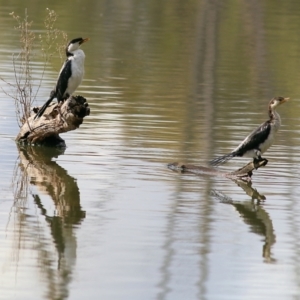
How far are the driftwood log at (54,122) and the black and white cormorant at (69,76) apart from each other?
11cm

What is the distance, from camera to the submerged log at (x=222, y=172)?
11.3 metres

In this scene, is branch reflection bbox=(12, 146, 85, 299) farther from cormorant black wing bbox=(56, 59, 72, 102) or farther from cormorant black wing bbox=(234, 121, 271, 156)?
cormorant black wing bbox=(234, 121, 271, 156)

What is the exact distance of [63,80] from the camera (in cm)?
1282

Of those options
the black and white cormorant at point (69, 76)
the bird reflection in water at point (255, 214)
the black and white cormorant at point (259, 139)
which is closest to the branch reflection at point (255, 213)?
the bird reflection in water at point (255, 214)

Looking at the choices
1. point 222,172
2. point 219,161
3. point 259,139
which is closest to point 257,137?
point 259,139

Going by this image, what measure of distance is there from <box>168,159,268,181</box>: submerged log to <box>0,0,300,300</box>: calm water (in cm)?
16

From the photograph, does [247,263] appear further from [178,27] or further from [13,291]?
[178,27]

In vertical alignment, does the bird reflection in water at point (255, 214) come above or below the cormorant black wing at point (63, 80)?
below

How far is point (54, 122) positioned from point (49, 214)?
11.3ft

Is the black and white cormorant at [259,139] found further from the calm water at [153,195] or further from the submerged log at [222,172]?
A: the calm water at [153,195]

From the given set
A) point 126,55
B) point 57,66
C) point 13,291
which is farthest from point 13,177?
point 126,55

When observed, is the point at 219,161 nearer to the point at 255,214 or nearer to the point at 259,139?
the point at 259,139

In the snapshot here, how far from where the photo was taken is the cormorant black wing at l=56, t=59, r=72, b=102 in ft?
42.1

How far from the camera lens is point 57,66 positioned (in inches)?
830
